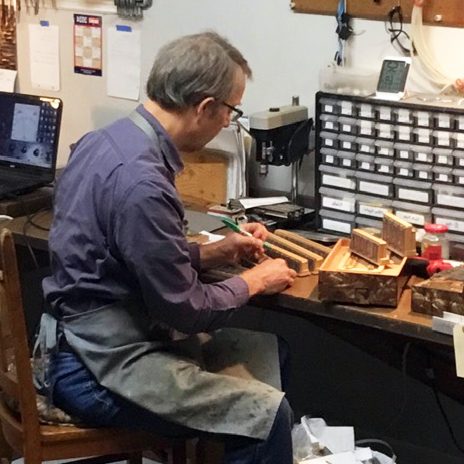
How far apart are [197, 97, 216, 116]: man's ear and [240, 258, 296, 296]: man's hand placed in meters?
0.37

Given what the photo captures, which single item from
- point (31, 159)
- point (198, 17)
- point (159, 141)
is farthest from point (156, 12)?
A: point (159, 141)

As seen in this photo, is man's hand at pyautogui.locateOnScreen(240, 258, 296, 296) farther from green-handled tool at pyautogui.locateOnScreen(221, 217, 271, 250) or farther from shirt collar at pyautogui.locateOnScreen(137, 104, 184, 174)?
shirt collar at pyautogui.locateOnScreen(137, 104, 184, 174)

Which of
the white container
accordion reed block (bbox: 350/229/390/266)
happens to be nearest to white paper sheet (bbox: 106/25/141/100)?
the white container

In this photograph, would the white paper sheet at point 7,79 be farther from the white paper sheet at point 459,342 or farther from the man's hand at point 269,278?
the white paper sheet at point 459,342

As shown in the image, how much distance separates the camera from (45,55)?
3.28m

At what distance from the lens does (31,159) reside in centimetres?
293

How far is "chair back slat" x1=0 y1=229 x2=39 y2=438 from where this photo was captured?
1854mm

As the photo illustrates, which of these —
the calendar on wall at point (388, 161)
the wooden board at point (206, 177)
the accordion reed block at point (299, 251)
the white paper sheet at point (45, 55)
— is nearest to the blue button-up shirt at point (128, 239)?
the accordion reed block at point (299, 251)

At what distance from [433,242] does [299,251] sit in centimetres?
31

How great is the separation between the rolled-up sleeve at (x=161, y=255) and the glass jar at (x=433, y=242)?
57 cm

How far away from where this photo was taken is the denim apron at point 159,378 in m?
1.88

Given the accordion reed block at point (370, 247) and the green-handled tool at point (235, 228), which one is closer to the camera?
the accordion reed block at point (370, 247)

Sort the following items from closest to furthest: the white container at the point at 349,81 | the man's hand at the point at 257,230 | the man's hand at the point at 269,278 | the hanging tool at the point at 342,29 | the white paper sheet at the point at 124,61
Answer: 1. the man's hand at the point at 269,278
2. the man's hand at the point at 257,230
3. the white container at the point at 349,81
4. the hanging tool at the point at 342,29
5. the white paper sheet at the point at 124,61

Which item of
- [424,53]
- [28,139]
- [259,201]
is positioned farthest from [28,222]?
[424,53]
